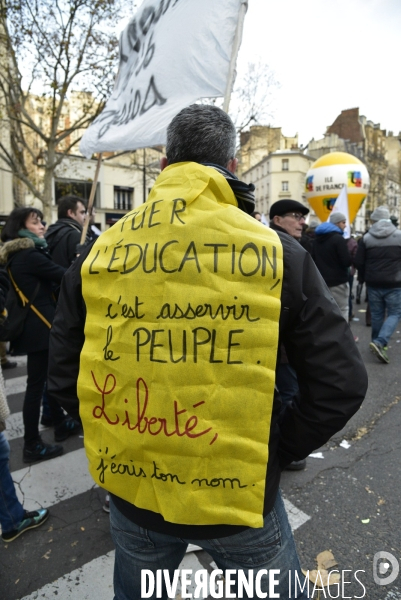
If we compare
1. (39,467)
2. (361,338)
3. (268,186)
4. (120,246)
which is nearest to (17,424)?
(39,467)

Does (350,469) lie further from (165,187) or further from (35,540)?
(165,187)

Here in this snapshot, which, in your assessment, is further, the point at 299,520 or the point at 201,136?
the point at 299,520

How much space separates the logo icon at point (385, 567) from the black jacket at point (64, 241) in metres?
3.24

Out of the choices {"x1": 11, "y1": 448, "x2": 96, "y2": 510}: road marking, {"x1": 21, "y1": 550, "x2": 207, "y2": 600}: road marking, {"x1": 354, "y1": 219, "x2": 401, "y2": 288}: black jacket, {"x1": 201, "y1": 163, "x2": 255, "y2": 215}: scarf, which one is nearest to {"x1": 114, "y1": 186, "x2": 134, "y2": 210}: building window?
{"x1": 354, "y1": 219, "x2": 401, "y2": 288}: black jacket

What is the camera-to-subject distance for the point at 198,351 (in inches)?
42.6

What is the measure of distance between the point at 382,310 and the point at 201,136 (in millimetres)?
5395

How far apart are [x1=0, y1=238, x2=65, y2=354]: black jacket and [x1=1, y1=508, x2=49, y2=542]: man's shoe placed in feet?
3.92

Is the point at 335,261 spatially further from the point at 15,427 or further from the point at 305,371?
the point at 305,371

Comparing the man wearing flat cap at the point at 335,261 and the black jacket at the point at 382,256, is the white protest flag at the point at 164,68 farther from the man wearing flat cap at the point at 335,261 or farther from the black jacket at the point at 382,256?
the black jacket at the point at 382,256

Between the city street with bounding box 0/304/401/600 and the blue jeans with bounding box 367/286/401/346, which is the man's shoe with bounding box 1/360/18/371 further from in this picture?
the blue jeans with bounding box 367/286/401/346

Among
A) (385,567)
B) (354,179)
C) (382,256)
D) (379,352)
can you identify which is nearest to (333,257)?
(382,256)

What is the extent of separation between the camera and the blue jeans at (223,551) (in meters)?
1.22

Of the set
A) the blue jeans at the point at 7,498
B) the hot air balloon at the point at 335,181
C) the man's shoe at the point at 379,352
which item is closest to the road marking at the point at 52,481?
the blue jeans at the point at 7,498

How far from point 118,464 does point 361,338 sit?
6603 millimetres
